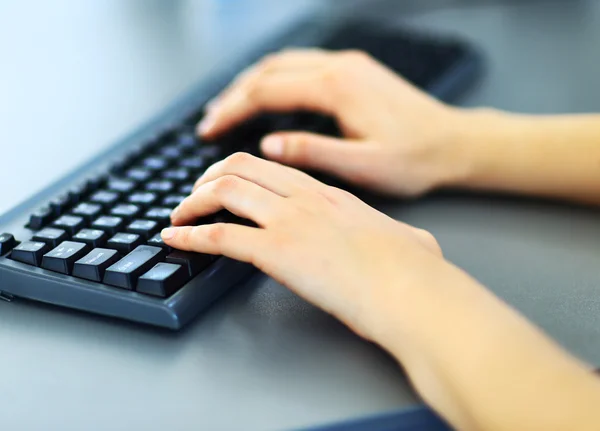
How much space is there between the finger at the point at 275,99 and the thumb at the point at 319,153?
8 cm

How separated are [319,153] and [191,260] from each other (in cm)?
20

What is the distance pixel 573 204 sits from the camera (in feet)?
2.04

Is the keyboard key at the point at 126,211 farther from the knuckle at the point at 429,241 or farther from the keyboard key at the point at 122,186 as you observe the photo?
the knuckle at the point at 429,241

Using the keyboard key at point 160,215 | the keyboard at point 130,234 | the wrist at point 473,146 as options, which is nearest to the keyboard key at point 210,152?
the keyboard at point 130,234

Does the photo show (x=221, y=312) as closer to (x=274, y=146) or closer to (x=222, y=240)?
(x=222, y=240)

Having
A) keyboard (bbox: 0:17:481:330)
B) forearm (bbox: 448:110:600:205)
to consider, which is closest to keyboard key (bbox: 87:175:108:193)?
keyboard (bbox: 0:17:481:330)

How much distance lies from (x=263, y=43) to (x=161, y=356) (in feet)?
2.00

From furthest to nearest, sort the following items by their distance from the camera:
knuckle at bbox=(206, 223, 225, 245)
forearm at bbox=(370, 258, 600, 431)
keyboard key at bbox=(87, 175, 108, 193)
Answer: keyboard key at bbox=(87, 175, 108, 193)
knuckle at bbox=(206, 223, 225, 245)
forearm at bbox=(370, 258, 600, 431)

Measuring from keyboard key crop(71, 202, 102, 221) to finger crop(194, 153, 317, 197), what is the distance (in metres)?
0.08

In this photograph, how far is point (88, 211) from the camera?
543mm

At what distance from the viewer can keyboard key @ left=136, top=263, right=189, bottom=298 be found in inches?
18.0

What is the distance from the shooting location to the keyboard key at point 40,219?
54cm

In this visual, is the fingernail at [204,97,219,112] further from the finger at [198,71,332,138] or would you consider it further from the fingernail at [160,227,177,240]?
the fingernail at [160,227,177,240]

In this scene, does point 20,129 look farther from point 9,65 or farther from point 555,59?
point 555,59
